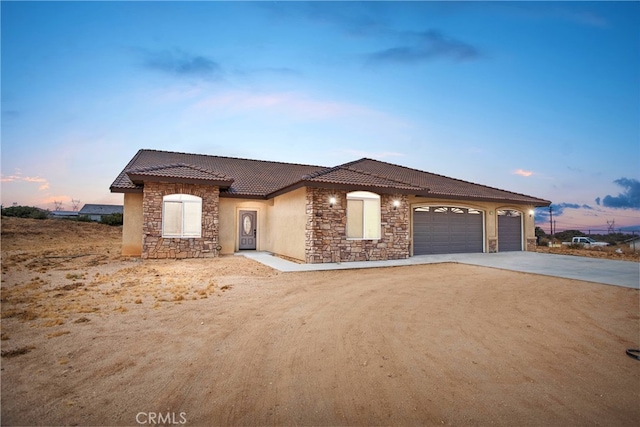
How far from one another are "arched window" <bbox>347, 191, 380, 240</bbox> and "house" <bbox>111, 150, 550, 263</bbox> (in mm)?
42

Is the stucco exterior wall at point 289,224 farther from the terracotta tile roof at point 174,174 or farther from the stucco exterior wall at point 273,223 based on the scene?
the terracotta tile roof at point 174,174

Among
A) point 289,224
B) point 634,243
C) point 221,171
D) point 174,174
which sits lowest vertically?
point 634,243

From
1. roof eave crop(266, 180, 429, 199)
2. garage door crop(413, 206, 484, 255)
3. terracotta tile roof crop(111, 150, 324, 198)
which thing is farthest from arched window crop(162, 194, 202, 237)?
garage door crop(413, 206, 484, 255)

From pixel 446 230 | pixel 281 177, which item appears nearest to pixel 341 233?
pixel 446 230

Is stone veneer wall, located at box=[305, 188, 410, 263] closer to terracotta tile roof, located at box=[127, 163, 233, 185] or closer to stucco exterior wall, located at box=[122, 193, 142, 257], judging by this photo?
terracotta tile roof, located at box=[127, 163, 233, 185]

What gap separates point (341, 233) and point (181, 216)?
7281mm

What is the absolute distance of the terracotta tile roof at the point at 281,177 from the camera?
1258 centimetres

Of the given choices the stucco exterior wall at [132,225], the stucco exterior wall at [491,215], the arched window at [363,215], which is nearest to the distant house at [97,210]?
the stucco exterior wall at [132,225]

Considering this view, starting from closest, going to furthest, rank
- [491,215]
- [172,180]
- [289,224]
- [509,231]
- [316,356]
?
[316,356] < [172,180] < [289,224] < [491,215] < [509,231]

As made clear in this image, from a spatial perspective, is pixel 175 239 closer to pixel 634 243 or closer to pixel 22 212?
pixel 22 212

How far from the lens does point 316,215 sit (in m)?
11.7

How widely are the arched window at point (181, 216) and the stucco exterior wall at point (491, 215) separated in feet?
33.0

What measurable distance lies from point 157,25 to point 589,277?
625 inches

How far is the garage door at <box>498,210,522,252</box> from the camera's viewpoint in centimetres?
1755
